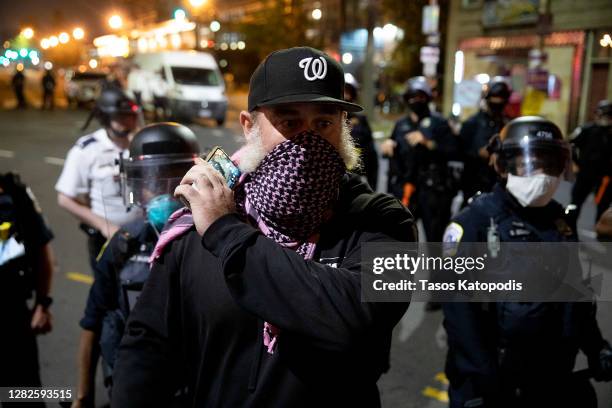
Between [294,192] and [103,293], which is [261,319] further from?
[103,293]

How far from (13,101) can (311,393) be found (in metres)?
32.4

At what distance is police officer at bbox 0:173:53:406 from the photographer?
8.94 feet

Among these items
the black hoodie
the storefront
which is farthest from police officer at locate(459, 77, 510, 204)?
the storefront

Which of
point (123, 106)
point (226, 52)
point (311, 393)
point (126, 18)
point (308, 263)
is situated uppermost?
point (126, 18)

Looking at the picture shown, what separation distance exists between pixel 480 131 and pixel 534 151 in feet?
10.8

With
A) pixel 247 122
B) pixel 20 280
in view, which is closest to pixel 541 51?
pixel 20 280

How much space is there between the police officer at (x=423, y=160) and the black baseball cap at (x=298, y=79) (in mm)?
4359

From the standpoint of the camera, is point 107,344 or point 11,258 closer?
point 107,344

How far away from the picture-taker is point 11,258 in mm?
2770

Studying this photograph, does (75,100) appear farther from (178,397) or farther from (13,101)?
(178,397)

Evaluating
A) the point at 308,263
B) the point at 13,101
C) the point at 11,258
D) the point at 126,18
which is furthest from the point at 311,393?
the point at 126,18

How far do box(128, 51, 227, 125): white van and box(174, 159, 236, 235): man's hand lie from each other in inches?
759

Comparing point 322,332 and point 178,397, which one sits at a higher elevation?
point 322,332

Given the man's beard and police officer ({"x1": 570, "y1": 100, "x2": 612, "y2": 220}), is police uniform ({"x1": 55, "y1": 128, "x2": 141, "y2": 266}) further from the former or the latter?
police officer ({"x1": 570, "y1": 100, "x2": 612, "y2": 220})
